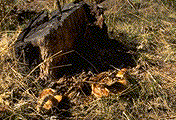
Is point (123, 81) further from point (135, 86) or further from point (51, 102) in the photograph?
point (51, 102)

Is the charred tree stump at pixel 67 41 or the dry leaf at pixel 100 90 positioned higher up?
the charred tree stump at pixel 67 41

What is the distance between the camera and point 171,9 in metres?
3.56

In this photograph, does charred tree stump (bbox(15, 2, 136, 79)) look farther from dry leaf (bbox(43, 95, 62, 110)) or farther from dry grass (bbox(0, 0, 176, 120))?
dry leaf (bbox(43, 95, 62, 110))

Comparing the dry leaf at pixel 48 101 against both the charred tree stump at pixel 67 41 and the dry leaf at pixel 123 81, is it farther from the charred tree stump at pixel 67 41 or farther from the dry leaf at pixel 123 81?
the dry leaf at pixel 123 81

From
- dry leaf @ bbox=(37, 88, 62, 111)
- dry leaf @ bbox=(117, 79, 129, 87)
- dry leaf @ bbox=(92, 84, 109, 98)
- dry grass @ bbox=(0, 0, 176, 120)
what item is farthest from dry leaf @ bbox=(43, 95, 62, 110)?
dry leaf @ bbox=(117, 79, 129, 87)

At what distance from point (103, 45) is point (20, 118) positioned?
5.14 feet

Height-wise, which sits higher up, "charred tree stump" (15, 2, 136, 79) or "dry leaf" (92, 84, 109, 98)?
"charred tree stump" (15, 2, 136, 79)

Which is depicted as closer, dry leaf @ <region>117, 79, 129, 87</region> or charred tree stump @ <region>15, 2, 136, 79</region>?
dry leaf @ <region>117, 79, 129, 87</region>

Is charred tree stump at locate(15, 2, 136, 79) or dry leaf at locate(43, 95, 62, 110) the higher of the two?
charred tree stump at locate(15, 2, 136, 79)

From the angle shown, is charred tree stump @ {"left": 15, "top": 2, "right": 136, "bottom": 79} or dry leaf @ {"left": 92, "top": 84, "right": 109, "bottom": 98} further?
charred tree stump @ {"left": 15, "top": 2, "right": 136, "bottom": 79}

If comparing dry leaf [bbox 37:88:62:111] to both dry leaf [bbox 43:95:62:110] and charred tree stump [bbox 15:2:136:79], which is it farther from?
charred tree stump [bbox 15:2:136:79]

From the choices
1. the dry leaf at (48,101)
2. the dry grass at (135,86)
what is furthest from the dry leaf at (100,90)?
the dry leaf at (48,101)

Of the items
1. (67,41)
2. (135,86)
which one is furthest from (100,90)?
(67,41)

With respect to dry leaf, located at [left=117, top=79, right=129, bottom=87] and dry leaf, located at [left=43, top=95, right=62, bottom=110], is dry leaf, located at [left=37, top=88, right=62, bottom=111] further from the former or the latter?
dry leaf, located at [left=117, top=79, right=129, bottom=87]
